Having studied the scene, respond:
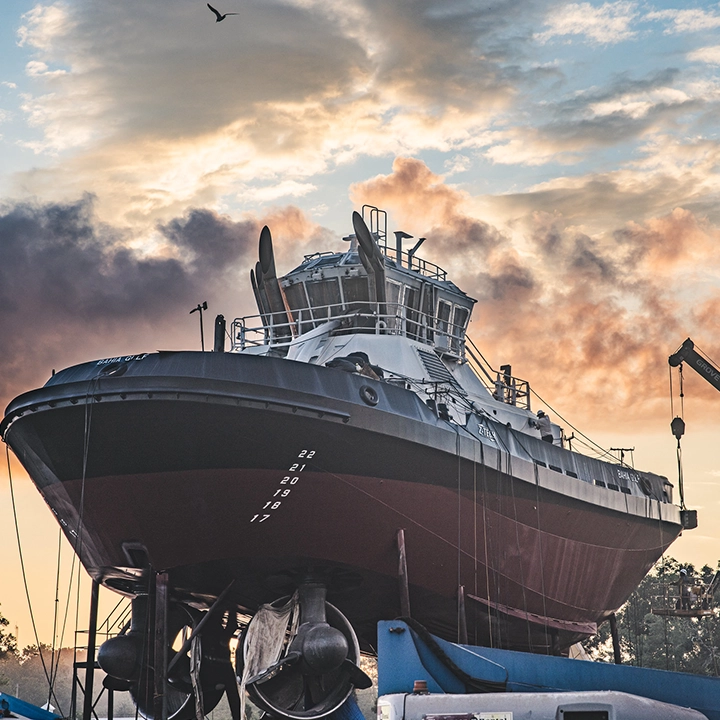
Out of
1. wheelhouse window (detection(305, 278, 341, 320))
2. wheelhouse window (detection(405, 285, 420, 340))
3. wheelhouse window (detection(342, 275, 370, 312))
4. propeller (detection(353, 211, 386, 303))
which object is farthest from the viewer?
wheelhouse window (detection(405, 285, 420, 340))

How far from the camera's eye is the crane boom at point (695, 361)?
36.8 meters

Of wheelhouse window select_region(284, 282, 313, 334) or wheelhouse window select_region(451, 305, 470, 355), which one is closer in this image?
wheelhouse window select_region(284, 282, 313, 334)

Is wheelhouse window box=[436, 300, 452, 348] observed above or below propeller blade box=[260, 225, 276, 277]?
below

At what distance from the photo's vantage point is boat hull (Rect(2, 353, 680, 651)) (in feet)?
66.2

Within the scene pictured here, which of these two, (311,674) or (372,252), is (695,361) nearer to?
(372,252)

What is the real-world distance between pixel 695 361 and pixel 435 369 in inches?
517

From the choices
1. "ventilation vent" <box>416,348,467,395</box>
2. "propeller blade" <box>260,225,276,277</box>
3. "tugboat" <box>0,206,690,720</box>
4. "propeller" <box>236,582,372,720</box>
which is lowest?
"propeller" <box>236,582,372,720</box>

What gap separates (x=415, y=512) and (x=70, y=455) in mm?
7125

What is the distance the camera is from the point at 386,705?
584 inches

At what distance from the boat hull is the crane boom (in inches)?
539

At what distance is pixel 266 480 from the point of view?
20.6 m

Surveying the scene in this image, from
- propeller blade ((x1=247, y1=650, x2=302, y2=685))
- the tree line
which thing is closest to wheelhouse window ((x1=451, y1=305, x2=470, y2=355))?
propeller blade ((x1=247, y1=650, x2=302, y2=685))

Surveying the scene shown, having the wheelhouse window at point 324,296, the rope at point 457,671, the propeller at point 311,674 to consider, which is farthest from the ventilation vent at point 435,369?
the rope at point 457,671

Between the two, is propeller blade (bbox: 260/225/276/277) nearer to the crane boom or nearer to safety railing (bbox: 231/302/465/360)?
safety railing (bbox: 231/302/465/360)
